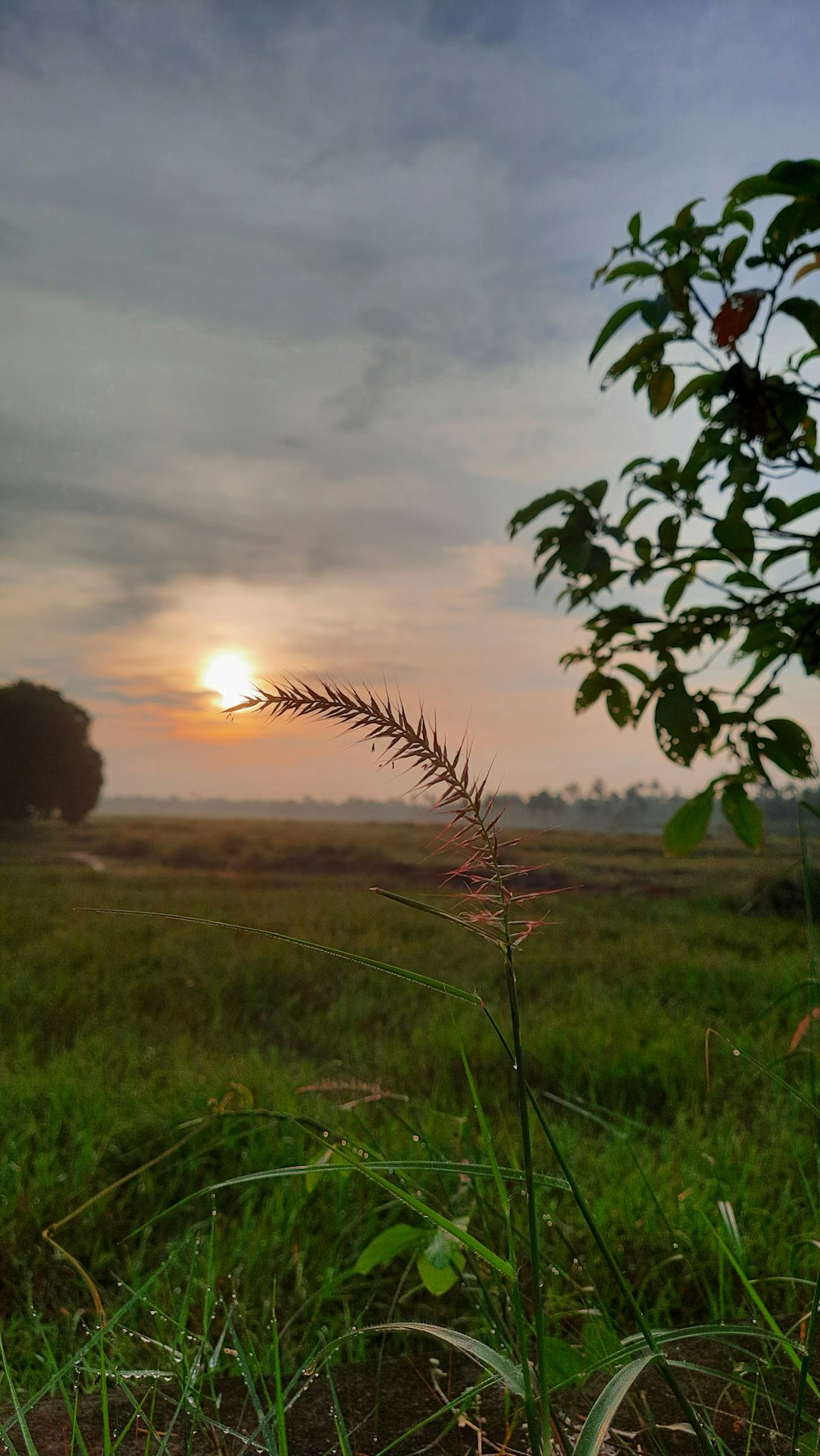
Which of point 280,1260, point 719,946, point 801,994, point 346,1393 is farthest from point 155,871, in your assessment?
point 346,1393

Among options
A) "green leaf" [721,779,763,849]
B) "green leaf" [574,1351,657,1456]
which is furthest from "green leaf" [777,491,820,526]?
"green leaf" [574,1351,657,1456]

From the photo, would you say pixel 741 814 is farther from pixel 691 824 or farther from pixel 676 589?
pixel 676 589

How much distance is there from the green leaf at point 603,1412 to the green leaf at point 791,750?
1.28 meters

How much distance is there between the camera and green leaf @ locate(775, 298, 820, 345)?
5.76 feet

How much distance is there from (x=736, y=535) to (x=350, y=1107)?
4.31 ft

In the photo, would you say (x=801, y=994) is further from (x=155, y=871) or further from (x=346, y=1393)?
(x=155, y=871)

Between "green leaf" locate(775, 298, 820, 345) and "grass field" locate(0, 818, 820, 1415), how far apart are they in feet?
3.51

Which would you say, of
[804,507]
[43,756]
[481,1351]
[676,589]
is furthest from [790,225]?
[43,756]

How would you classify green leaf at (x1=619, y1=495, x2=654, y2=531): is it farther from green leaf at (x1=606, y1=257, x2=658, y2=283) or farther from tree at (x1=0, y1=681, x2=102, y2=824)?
tree at (x1=0, y1=681, x2=102, y2=824)

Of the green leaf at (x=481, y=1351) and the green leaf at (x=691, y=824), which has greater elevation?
the green leaf at (x=691, y=824)

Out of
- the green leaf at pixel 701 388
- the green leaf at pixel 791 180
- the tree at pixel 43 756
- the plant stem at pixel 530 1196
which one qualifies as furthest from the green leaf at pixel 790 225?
the tree at pixel 43 756

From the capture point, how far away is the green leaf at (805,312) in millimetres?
1756

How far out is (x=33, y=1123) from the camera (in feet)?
9.18

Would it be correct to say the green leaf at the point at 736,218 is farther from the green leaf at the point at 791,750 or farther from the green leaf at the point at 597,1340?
the green leaf at the point at 597,1340
